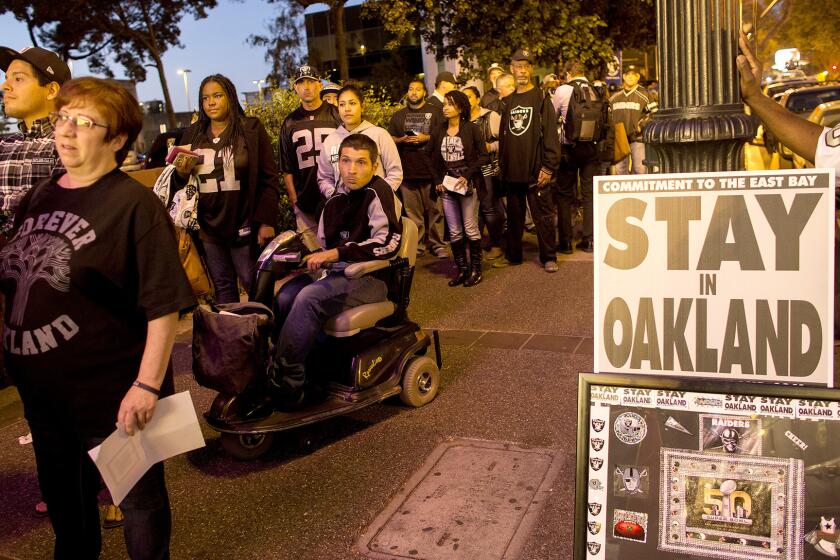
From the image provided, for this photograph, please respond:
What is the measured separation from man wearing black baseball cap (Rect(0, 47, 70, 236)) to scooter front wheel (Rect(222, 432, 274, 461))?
1571mm

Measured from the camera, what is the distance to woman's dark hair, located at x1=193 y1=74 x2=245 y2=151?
5.60 meters

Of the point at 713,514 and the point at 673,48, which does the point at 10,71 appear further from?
the point at 713,514

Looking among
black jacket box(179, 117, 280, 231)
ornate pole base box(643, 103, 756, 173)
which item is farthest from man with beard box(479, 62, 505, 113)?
ornate pole base box(643, 103, 756, 173)

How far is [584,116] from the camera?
912cm

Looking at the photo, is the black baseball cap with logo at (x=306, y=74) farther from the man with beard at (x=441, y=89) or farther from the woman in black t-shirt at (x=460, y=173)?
the man with beard at (x=441, y=89)

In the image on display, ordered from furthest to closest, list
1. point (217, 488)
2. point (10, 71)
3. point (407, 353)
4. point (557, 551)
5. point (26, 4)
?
1. point (26, 4)
2. point (407, 353)
3. point (217, 488)
4. point (10, 71)
5. point (557, 551)

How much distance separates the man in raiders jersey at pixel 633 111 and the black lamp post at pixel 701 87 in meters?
8.69

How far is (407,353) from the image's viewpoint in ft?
16.8

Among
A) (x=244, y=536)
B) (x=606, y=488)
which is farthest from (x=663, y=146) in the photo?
(x=244, y=536)

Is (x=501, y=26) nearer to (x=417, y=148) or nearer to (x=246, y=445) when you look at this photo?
(x=417, y=148)

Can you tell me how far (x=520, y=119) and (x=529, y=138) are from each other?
0.78ft

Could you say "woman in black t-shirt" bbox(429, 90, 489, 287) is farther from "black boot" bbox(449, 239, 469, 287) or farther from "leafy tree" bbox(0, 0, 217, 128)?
"leafy tree" bbox(0, 0, 217, 128)

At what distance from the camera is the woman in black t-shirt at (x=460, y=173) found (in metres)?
8.32

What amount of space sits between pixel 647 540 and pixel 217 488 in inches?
101
